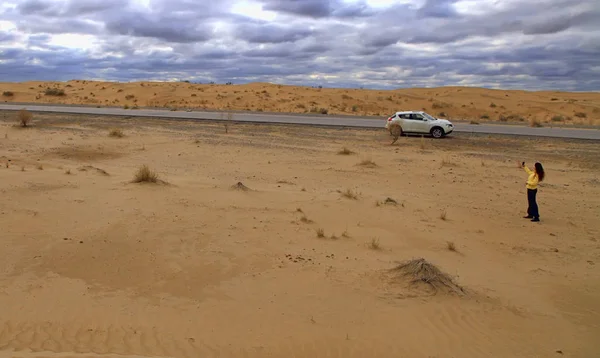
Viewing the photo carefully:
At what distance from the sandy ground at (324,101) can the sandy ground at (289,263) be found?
4101 centimetres

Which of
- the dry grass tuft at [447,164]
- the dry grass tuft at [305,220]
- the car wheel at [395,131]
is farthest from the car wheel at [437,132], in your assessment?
the dry grass tuft at [305,220]

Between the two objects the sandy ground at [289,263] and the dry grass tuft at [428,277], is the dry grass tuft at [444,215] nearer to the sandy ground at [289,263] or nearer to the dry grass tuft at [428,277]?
the sandy ground at [289,263]

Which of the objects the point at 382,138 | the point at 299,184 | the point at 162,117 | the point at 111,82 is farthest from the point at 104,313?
the point at 111,82

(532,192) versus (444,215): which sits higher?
(532,192)

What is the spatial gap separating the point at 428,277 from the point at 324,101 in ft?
209

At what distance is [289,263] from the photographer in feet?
31.9

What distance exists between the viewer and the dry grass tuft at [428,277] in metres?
8.73

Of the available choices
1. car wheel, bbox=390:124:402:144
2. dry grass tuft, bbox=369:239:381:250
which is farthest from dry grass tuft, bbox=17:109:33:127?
dry grass tuft, bbox=369:239:381:250

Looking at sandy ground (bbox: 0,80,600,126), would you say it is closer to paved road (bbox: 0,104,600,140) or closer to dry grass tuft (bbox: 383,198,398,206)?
paved road (bbox: 0,104,600,140)

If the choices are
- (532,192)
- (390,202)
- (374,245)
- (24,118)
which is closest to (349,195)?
(390,202)

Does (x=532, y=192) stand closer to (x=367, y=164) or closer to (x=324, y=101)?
(x=367, y=164)

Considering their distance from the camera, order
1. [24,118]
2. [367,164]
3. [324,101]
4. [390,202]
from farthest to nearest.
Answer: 1. [324,101]
2. [24,118]
3. [367,164]
4. [390,202]

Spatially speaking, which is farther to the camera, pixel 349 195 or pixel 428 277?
pixel 349 195

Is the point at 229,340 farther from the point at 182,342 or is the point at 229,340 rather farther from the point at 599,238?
the point at 599,238
